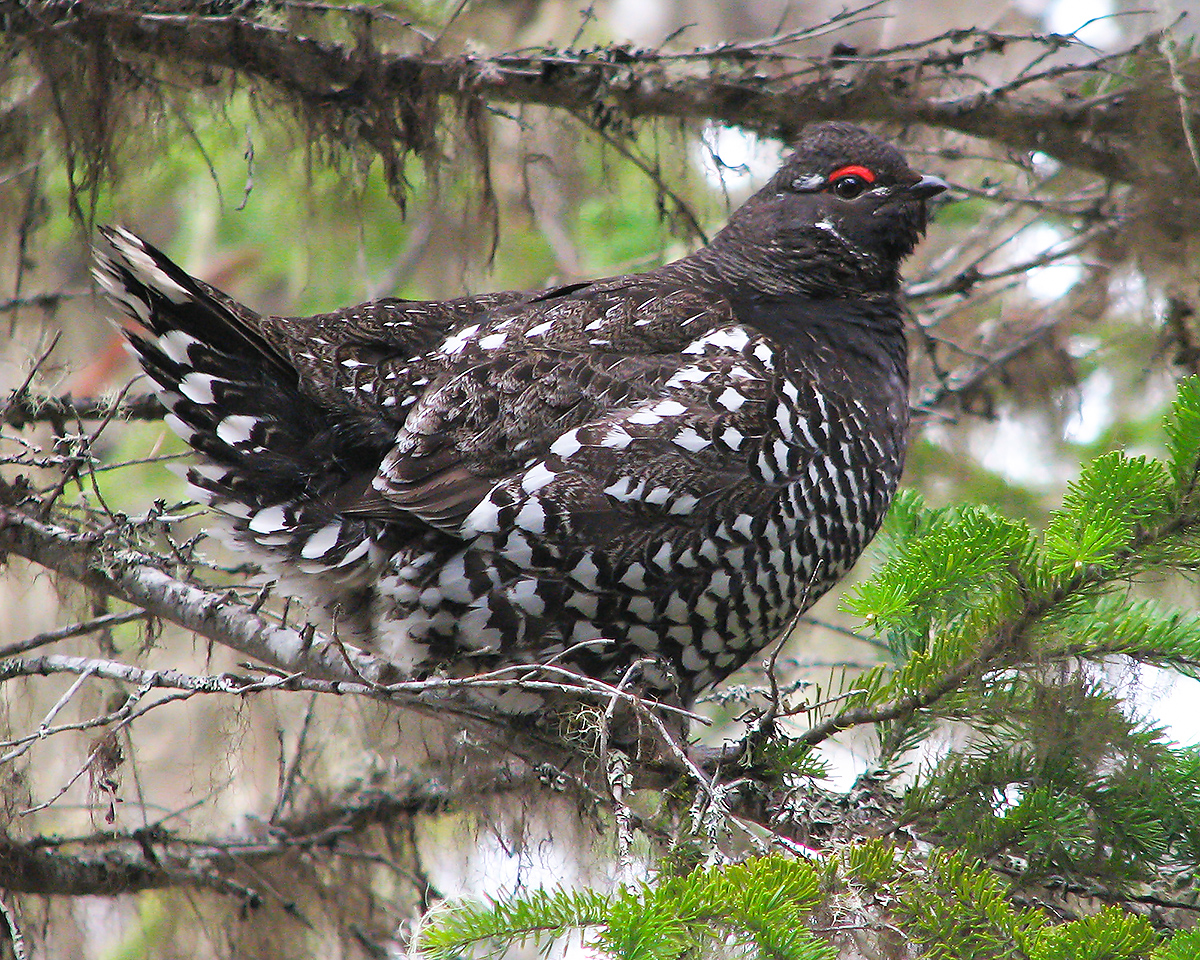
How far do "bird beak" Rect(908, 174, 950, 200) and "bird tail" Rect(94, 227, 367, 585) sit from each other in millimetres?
1961

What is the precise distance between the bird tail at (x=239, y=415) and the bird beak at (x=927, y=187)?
6.43 ft

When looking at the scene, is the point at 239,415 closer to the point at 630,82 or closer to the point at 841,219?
the point at 630,82

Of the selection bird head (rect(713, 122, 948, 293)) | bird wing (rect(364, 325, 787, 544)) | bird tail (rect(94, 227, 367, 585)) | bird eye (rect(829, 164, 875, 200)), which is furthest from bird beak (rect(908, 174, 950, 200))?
bird tail (rect(94, 227, 367, 585))

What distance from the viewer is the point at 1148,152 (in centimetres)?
352

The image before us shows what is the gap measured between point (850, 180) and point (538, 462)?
1.45m

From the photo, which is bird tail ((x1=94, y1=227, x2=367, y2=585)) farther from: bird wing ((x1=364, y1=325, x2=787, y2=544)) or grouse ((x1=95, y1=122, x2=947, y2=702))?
bird wing ((x1=364, y1=325, x2=787, y2=544))

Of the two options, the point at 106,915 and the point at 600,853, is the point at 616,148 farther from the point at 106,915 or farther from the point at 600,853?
the point at 106,915

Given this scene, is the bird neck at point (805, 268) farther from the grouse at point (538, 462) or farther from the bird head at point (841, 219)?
the grouse at point (538, 462)

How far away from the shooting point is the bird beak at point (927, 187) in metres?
3.45

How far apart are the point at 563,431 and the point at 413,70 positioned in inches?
44.6

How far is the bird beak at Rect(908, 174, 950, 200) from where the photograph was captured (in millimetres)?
3449

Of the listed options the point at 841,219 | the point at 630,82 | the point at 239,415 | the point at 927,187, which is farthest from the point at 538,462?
the point at 927,187

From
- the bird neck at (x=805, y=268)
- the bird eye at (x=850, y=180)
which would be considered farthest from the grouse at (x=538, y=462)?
the bird eye at (x=850, y=180)

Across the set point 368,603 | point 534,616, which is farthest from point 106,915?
point 534,616
